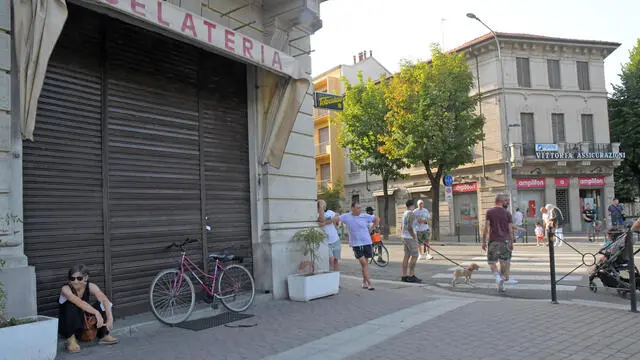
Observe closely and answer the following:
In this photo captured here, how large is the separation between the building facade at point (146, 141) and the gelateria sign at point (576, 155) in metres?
24.0

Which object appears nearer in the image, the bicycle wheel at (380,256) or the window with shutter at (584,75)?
the bicycle wheel at (380,256)

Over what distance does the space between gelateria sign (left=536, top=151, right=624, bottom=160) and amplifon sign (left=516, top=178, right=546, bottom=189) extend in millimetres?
1430

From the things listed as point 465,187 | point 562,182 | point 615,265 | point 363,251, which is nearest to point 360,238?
point 363,251

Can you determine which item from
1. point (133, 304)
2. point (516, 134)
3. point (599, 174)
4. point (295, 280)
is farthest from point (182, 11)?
point (599, 174)

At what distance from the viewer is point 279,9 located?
8852 mm

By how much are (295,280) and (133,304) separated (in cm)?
265

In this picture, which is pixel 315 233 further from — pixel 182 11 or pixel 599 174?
pixel 599 174

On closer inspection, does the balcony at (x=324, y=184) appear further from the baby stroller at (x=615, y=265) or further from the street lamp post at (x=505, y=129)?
the baby stroller at (x=615, y=265)

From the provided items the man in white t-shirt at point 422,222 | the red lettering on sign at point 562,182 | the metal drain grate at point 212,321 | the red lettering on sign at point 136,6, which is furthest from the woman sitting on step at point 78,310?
the red lettering on sign at point 562,182

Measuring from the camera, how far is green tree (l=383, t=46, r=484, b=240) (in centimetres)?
2417

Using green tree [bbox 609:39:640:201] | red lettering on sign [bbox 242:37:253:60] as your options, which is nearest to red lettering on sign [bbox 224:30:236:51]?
red lettering on sign [bbox 242:37:253:60]

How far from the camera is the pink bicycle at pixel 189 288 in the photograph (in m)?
6.49

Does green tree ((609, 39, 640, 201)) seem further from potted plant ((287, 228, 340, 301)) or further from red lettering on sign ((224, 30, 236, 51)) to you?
red lettering on sign ((224, 30, 236, 51))

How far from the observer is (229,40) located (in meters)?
6.82
